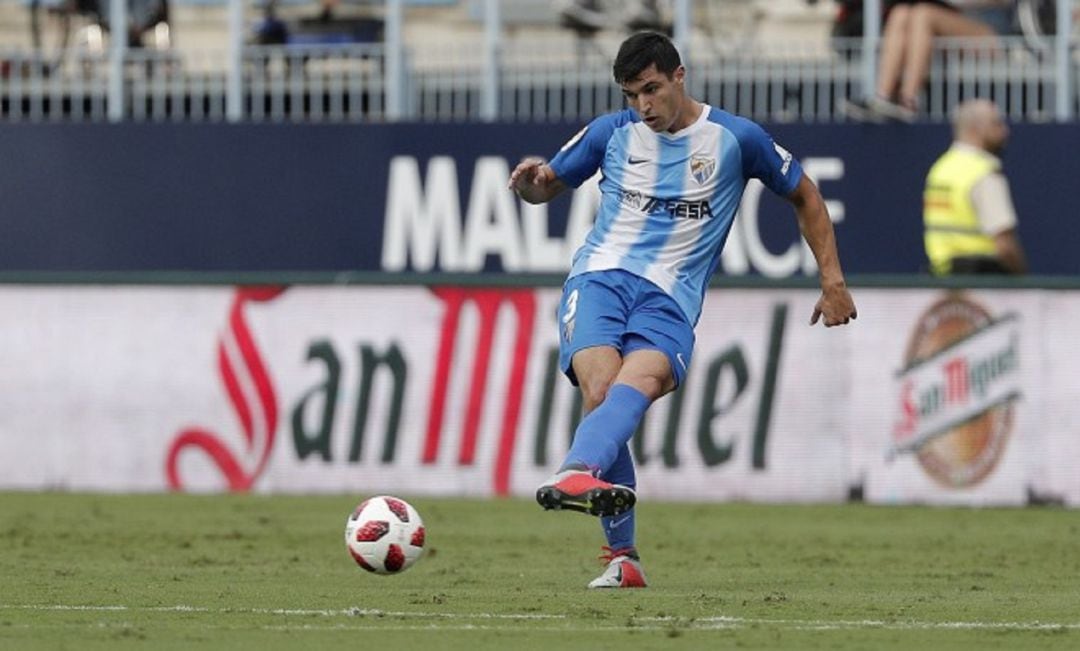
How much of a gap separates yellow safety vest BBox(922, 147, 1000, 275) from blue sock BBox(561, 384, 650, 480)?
679 centimetres

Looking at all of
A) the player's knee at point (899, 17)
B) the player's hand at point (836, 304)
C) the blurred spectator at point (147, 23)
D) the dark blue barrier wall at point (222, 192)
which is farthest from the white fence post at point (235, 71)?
the player's hand at point (836, 304)

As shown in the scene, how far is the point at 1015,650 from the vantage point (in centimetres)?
804

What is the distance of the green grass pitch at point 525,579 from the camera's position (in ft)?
27.2

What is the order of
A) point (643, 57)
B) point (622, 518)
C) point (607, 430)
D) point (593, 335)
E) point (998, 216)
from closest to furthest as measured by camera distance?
1. point (607, 430)
2. point (643, 57)
3. point (593, 335)
4. point (622, 518)
5. point (998, 216)

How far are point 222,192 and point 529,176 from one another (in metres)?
10.1

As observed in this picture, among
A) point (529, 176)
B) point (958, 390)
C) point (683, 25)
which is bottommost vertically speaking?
point (958, 390)

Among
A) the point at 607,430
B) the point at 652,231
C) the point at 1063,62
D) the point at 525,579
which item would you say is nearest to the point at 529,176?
the point at 652,231

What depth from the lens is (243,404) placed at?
1623cm

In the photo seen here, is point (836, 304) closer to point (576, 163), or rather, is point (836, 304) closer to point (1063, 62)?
point (576, 163)

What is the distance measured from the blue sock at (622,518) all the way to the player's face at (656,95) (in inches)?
48.7

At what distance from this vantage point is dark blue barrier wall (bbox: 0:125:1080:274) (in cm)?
1927

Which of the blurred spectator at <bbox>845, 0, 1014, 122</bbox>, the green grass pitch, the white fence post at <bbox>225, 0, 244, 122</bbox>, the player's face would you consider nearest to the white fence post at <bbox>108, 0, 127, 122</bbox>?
the white fence post at <bbox>225, 0, 244, 122</bbox>

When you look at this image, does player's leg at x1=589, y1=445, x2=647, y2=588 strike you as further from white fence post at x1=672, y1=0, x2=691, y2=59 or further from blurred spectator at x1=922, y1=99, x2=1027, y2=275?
white fence post at x1=672, y1=0, x2=691, y2=59

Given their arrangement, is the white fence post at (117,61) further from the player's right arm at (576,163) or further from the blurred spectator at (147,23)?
the player's right arm at (576,163)
